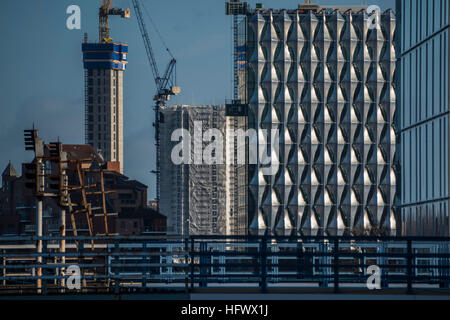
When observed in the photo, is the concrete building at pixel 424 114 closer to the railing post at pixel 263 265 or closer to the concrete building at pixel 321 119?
the railing post at pixel 263 265

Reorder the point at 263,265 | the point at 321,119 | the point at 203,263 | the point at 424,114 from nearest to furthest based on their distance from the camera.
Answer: the point at 263,265, the point at 203,263, the point at 424,114, the point at 321,119

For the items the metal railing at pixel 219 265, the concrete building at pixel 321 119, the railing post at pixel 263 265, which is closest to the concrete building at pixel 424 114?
the metal railing at pixel 219 265

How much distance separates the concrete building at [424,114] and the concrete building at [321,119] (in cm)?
12074

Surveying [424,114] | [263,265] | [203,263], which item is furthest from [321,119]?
[263,265]

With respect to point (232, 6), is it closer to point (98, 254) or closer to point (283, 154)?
point (283, 154)

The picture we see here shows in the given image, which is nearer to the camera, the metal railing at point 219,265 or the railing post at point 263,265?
the railing post at point 263,265

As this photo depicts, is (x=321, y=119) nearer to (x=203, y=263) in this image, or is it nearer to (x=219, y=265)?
(x=203, y=263)

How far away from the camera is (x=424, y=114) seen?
154 ft

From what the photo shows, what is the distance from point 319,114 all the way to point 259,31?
1640 cm

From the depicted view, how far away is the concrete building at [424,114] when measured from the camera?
143 ft

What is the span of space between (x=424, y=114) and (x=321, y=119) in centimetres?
12951

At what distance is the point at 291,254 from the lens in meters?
26.0

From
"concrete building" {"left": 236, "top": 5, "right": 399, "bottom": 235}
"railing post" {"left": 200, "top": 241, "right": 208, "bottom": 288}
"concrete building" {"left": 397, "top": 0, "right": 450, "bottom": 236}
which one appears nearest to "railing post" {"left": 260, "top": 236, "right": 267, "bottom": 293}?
"railing post" {"left": 200, "top": 241, "right": 208, "bottom": 288}

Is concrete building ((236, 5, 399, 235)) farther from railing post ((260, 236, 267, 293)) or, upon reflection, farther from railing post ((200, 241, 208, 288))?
railing post ((260, 236, 267, 293))
